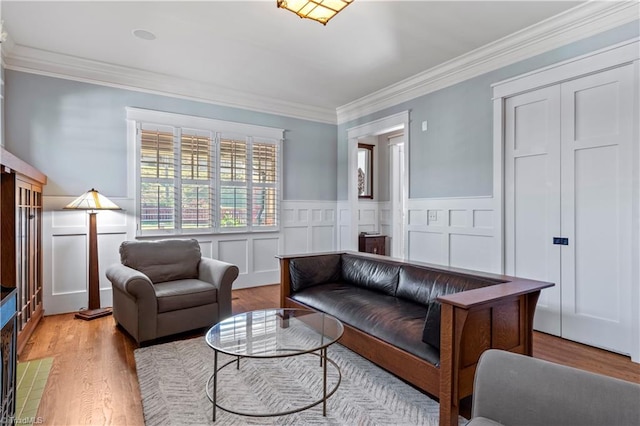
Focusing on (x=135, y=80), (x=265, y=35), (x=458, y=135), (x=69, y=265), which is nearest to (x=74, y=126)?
(x=135, y=80)

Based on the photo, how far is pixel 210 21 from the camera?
123 inches

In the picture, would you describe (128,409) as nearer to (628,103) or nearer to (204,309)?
(204,309)

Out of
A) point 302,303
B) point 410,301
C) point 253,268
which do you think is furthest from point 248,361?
point 253,268

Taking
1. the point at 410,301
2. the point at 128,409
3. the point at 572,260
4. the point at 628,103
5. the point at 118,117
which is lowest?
the point at 128,409

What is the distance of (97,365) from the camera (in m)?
2.56

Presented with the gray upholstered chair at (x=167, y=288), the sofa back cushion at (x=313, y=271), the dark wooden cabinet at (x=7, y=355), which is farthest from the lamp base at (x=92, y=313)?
the dark wooden cabinet at (x=7, y=355)

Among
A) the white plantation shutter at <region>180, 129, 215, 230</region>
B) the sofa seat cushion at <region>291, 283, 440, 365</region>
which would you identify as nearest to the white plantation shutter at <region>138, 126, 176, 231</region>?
the white plantation shutter at <region>180, 129, 215, 230</region>

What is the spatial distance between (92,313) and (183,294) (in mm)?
1384

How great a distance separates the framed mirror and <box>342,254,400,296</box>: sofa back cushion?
10.8 feet

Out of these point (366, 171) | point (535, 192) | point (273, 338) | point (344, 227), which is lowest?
point (273, 338)

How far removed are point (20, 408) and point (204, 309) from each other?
140cm

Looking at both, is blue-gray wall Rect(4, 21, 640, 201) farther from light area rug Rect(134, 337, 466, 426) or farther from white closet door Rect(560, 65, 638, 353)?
light area rug Rect(134, 337, 466, 426)

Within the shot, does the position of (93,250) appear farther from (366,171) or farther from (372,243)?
(366,171)

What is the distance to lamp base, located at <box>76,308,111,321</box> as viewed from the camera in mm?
3619
